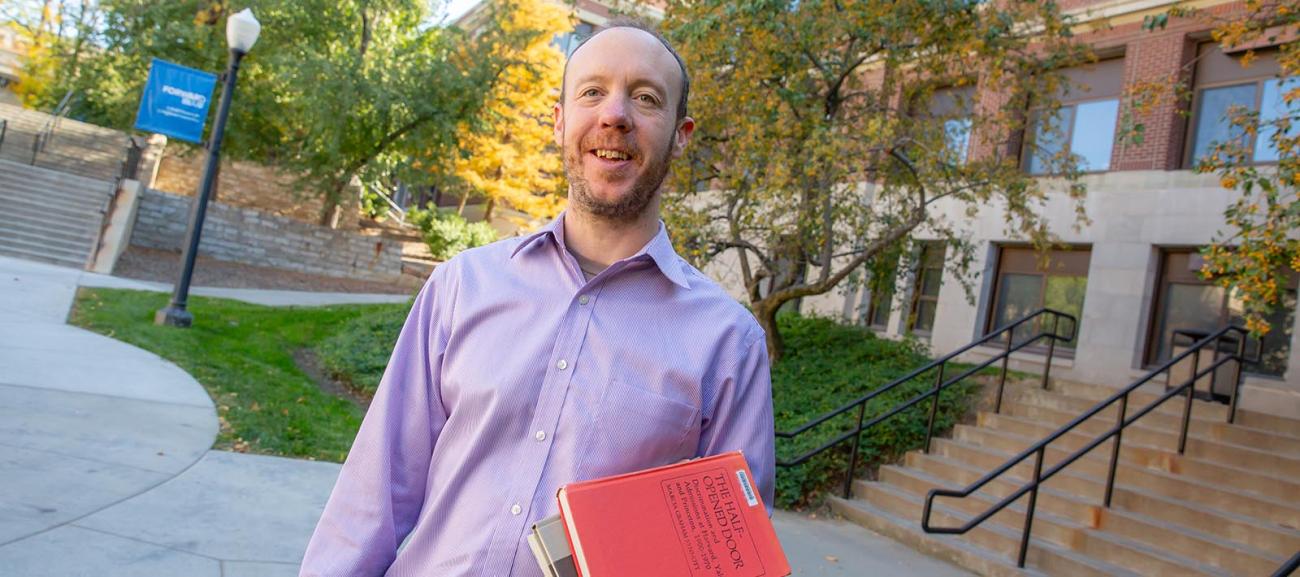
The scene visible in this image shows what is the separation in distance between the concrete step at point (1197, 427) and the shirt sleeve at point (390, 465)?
9057mm

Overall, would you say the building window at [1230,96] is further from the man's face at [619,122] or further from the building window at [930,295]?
the man's face at [619,122]

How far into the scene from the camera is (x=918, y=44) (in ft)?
37.8

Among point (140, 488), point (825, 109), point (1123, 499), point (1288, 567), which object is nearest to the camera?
point (1288, 567)

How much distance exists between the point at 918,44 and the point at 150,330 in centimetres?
982

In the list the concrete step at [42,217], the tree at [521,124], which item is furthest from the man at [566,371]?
the tree at [521,124]

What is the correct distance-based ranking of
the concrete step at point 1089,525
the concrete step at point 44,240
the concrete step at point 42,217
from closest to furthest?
1. the concrete step at point 1089,525
2. the concrete step at point 44,240
3. the concrete step at point 42,217

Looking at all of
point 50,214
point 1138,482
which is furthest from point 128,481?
point 50,214

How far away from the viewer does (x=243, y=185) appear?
31.7m

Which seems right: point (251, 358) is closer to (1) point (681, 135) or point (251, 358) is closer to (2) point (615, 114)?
(1) point (681, 135)

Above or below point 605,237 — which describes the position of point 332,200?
above

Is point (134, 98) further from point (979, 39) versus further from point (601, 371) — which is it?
point (601, 371)

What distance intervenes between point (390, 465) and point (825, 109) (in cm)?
1056

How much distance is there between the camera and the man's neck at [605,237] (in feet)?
6.40

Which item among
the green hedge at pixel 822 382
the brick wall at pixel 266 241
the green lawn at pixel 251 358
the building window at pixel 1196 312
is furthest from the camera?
the brick wall at pixel 266 241
